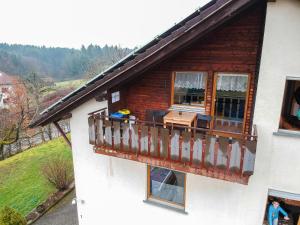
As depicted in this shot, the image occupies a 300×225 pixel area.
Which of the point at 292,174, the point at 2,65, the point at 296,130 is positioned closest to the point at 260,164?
the point at 292,174

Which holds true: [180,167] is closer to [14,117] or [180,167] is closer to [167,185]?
[167,185]

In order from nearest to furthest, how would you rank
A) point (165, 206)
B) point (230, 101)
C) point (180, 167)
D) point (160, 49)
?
point (160, 49), point (180, 167), point (230, 101), point (165, 206)

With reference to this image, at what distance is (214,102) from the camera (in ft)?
23.0

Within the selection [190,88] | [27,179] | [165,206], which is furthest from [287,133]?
[27,179]

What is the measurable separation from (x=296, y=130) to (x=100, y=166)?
21.2ft

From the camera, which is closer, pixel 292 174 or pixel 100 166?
pixel 292 174

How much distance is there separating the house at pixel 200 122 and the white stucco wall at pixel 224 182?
0.03 meters

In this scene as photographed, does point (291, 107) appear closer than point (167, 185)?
Yes

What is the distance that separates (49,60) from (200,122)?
87445mm

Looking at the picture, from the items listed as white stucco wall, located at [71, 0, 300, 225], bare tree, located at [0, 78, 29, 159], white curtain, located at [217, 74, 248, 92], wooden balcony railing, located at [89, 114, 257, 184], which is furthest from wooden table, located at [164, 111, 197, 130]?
bare tree, located at [0, 78, 29, 159]

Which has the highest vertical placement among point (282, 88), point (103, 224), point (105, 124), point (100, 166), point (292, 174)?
point (282, 88)

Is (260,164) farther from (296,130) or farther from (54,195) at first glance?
(54,195)

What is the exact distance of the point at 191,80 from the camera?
7.20 m

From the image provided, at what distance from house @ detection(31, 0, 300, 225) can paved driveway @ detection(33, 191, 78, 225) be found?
184 inches
